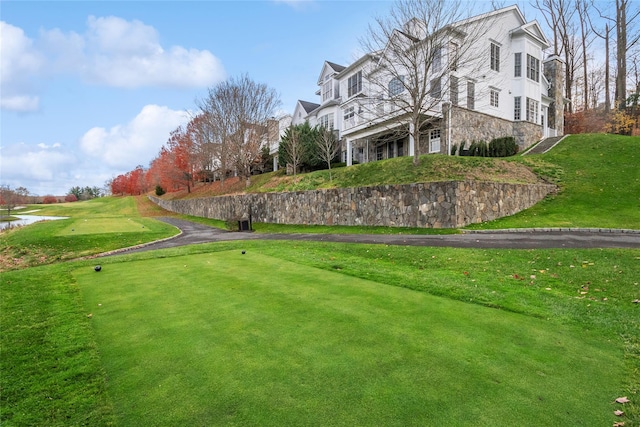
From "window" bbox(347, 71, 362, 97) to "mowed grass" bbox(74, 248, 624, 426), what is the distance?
30.9 metres

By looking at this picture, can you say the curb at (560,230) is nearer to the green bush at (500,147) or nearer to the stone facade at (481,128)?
the stone facade at (481,128)

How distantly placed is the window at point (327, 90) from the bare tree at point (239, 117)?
265 inches

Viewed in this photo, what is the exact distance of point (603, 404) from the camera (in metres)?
2.71

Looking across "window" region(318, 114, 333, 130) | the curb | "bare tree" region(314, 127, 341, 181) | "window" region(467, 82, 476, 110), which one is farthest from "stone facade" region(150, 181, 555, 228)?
"window" region(318, 114, 333, 130)

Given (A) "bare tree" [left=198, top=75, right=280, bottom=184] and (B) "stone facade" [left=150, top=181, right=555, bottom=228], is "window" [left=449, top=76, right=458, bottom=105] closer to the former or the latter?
(B) "stone facade" [left=150, top=181, right=555, bottom=228]

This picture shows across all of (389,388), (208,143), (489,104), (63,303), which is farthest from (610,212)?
(208,143)

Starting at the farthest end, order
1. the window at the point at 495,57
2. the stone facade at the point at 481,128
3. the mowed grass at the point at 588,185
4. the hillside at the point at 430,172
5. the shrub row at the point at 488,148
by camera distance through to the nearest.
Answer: the window at the point at 495,57, the stone facade at the point at 481,128, the shrub row at the point at 488,148, the hillside at the point at 430,172, the mowed grass at the point at 588,185

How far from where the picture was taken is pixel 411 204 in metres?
17.2

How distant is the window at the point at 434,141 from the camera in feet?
86.5

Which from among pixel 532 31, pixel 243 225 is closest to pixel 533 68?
pixel 532 31

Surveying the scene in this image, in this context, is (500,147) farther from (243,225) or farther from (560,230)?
(243,225)

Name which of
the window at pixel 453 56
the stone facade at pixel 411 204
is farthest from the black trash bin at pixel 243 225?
the window at pixel 453 56

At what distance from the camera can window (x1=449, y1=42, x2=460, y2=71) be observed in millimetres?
20688

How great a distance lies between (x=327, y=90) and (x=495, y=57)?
1841 centimetres
